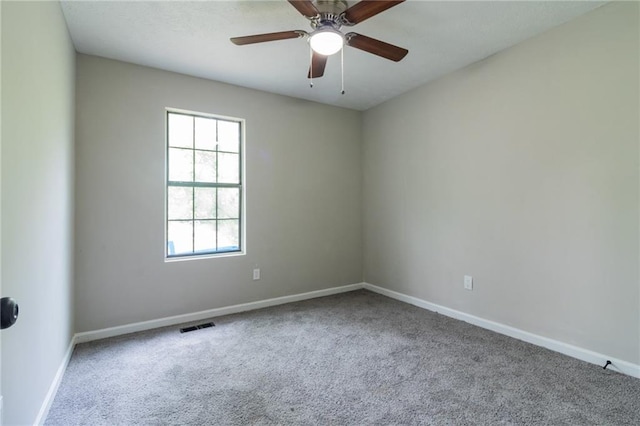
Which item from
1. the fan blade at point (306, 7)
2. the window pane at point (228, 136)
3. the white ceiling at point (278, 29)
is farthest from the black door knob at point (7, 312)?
the window pane at point (228, 136)

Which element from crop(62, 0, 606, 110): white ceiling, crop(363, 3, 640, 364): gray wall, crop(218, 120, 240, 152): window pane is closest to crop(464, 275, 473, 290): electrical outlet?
crop(363, 3, 640, 364): gray wall

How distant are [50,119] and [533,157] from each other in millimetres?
3458

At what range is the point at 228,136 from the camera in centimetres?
351

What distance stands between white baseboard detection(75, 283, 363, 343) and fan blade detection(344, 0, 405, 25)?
9.56ft

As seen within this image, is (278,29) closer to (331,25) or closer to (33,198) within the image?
(331,25)

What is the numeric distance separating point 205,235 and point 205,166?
0.75m

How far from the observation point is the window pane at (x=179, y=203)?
10.4 feet

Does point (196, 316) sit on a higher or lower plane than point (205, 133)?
lower

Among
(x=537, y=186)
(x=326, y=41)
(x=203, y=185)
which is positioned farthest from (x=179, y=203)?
(x=537, y=186)

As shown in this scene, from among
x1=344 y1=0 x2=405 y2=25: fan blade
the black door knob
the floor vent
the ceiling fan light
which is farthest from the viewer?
the floor vent

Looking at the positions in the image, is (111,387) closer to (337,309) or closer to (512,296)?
(337,309)

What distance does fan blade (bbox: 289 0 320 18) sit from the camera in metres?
1.68

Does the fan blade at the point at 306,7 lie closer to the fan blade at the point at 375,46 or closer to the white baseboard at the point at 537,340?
the fan blade at the point at 375,46

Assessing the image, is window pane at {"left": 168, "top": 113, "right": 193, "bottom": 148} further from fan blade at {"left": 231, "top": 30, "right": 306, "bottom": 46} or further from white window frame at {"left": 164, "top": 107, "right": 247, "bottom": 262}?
fan blade at {"left": 231, "top": 30, "right": 306, "bottom": 46}
